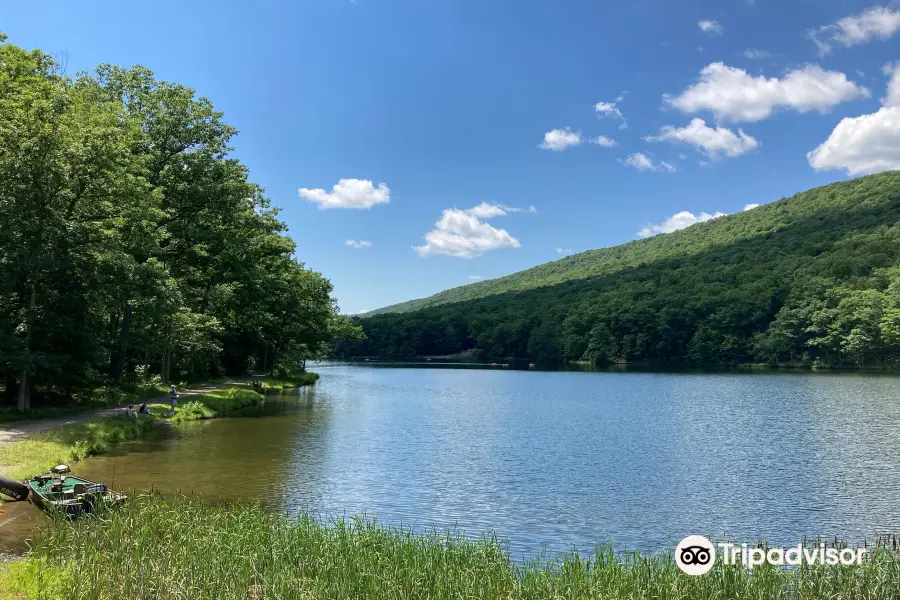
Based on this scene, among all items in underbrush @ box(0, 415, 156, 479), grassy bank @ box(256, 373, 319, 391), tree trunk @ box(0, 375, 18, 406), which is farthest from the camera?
grassy bank @ box(256, 373, 319, 391)

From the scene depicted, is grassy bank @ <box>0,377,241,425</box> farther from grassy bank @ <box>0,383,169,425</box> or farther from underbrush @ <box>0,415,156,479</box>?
underbrush @ <box>0,415,156,479</box>

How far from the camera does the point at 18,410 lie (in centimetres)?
2575

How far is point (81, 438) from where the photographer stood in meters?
21.9

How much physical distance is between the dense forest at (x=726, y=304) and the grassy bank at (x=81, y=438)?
96404 millimetres

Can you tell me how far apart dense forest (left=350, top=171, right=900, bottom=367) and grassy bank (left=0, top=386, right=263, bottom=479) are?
96404 millimetres

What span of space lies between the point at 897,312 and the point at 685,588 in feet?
338

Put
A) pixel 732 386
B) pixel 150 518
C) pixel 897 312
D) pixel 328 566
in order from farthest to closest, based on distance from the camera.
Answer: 1. pixel 897 312
2. pixel 732 386
3. pixel 150 518
4. pixel 328 566

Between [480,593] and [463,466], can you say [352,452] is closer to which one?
[463,466]

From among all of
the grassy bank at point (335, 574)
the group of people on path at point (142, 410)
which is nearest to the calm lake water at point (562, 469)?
the group of people on path at point (142, 410)

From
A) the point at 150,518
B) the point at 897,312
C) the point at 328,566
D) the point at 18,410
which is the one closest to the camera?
the point at 328,566

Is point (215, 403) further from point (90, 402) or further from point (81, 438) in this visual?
point (81, 438)

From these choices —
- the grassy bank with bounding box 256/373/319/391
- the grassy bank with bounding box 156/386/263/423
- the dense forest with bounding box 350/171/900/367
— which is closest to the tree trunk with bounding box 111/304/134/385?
the grassy bank with bounding box 156/386/263/423

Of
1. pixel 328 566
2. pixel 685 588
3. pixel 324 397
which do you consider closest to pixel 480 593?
pixel 328 566

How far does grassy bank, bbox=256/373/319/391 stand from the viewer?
5528 centimetres
